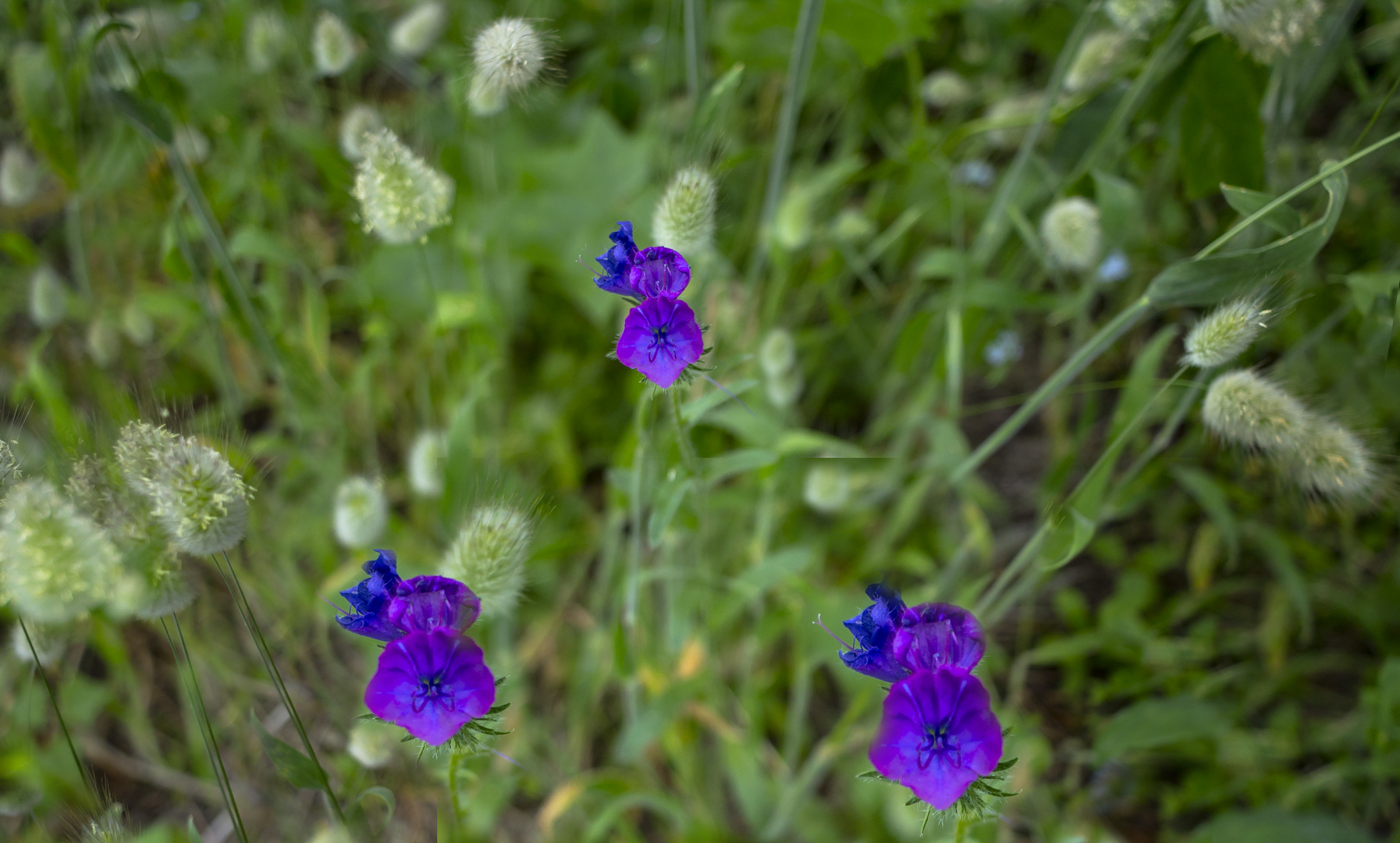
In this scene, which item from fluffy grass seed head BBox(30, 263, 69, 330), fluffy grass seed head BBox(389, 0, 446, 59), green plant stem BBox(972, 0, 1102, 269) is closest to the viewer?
green plant stem BBox(972, 0, 1102, 269)

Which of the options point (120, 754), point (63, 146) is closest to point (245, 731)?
point (120, 754)

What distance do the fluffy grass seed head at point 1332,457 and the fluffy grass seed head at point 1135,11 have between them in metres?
0.63

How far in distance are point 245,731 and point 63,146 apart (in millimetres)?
1318

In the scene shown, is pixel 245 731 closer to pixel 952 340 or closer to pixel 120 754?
pixel 120 754

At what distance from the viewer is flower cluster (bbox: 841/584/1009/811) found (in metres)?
0.67

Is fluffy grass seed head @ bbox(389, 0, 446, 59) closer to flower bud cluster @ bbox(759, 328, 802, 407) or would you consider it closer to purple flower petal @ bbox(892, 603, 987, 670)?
flower bud cluster @ bbox(759, 328, 802, 407)

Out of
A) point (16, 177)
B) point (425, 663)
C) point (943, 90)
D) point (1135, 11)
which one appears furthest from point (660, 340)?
point (16, 177)

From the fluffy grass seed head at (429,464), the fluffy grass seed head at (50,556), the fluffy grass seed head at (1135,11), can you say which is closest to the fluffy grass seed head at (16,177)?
the fluffy grass seed head at (429,464)

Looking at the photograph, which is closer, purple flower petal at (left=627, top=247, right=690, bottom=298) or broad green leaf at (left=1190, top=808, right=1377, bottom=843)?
purple flower petal at (left=627, top=247, right=690, bottom=298)

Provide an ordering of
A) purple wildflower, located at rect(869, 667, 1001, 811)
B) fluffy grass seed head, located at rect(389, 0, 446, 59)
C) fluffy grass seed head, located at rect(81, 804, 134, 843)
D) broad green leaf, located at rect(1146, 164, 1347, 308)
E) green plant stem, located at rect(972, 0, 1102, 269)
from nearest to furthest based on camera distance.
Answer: purple wildflower, located at rect(869, 667, 1001, 811) < fluffy grass seed head, located at rect(81, 804, 134, 843) < broad green leaf, located at rect(1146, 164, 1347, 308) < green plant stem, located at rect(972, 0, 1102, 269) < fluffy grass seed head, located at rect(389, 0, 446, 59)

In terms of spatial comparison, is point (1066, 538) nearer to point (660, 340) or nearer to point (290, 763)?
point (660, 340)

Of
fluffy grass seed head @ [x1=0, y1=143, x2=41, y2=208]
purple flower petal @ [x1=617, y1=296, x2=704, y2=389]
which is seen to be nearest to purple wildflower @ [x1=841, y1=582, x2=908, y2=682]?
purple flower petal @ [x1=617, y1=296, x2=704, y2=389]

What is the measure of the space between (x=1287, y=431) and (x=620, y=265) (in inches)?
31.5

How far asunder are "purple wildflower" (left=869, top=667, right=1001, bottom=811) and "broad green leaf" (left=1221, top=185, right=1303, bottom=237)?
2.40 feet
